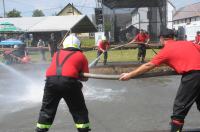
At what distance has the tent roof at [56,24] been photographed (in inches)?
1558

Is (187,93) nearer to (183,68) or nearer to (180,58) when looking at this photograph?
(183,68)

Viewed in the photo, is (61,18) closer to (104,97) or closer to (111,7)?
(111,7)

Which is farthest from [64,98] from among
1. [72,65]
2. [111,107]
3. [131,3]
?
[131,3]

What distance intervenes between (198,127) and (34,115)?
3.48m

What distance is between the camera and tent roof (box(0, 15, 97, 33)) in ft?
130

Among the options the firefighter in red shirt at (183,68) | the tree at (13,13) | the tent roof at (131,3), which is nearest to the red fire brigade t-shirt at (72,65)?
the firefighter in red shirt at (183,68)

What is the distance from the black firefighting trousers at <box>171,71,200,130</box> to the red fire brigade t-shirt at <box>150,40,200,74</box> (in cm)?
10

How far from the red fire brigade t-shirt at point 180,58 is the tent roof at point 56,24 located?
32.0 meters

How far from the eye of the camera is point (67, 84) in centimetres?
620

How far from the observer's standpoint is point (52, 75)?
20.6 feet

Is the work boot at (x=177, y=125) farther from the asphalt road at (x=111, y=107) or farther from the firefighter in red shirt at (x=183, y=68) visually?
the asphalt road at (x=111, y=107)

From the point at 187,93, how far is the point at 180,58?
510 mm

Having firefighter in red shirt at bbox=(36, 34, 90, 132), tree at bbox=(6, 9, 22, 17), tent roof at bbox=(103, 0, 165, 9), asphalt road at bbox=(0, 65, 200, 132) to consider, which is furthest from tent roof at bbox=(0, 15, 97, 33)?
tree at bbox=(6, 9, 22, 17)

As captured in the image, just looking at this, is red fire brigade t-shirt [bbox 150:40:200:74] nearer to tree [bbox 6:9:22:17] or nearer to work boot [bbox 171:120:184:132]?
work boot [bbox 171:120:184:132]
